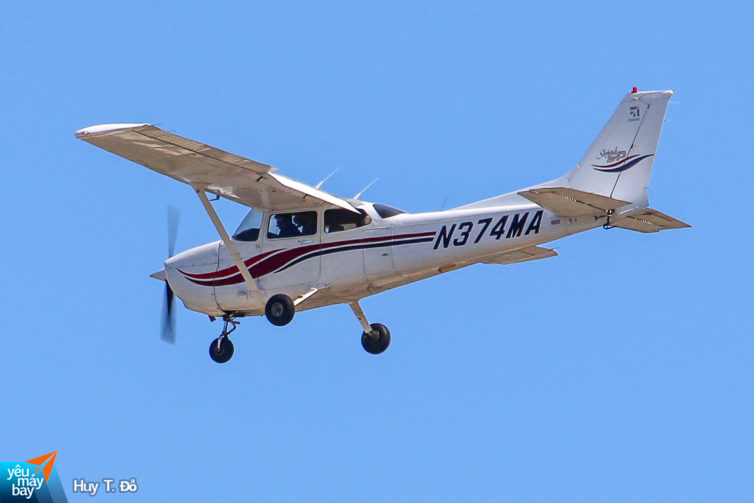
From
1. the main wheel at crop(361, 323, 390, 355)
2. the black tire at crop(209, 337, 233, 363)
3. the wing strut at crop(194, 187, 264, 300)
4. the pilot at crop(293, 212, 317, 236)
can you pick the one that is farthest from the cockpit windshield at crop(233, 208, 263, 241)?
the main wheel at crop(361, 323, 390, 355)

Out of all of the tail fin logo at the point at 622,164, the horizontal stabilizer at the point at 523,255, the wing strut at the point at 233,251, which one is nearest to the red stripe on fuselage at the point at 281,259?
the wing strut at the point at 233,251

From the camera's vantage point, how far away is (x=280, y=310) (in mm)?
26938

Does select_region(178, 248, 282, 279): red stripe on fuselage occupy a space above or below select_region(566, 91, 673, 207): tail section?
below

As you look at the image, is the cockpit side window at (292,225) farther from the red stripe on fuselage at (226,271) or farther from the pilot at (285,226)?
the red stripe on fuselage at (226,271)

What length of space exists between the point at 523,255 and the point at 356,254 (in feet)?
9.68

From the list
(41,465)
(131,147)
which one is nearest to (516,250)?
(131,147)

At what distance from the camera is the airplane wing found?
83.5ft

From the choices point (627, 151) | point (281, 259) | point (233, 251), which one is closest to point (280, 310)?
point (281, 259)

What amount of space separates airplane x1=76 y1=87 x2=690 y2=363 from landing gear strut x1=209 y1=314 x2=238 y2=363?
0.05ft

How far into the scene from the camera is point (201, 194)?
1073 inches

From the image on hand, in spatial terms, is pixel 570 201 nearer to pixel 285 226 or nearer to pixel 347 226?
pixel 347 226

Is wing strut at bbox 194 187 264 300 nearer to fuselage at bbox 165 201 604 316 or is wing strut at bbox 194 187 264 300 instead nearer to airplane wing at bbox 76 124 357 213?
fuselage at bbox 165 201 604 316

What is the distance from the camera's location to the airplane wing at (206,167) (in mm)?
25438

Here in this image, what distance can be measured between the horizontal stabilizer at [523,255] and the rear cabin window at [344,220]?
6.96ft
